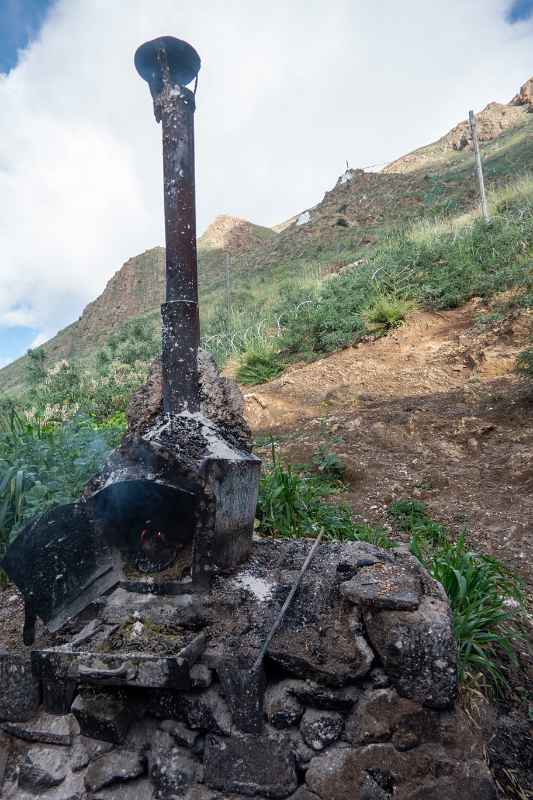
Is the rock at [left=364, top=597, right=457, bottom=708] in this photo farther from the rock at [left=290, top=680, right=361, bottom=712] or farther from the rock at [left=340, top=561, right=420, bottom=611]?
the rock at [left=290, top=680, right=361, bottom=712]

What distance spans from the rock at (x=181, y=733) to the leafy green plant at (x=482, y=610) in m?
1.18

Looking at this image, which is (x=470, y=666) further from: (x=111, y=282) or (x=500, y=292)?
(x=111, y=282)

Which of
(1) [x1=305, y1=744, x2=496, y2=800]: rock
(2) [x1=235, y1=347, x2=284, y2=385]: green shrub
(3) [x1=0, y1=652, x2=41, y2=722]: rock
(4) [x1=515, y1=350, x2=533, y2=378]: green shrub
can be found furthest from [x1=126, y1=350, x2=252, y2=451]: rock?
(2) [x1=235, y1=347, x2=284, y2=385]: green shrub

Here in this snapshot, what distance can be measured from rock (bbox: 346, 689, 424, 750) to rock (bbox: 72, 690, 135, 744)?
2.92 ft

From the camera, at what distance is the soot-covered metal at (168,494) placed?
2291 mm

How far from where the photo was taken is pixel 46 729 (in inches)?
80.0

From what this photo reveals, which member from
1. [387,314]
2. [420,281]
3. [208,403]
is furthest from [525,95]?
[208,403]

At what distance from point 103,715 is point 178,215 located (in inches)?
94.0

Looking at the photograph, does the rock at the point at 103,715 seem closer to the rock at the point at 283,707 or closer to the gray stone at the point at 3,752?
the gray stone at the point at 3,752

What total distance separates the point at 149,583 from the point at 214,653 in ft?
1.77

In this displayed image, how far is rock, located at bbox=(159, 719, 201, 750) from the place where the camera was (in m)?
1.94

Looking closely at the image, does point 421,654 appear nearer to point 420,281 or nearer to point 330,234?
point 420,281

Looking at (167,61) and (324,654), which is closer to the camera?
(324,654)

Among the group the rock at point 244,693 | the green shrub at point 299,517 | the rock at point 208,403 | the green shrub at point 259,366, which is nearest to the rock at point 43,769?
the rock at point 244,693
